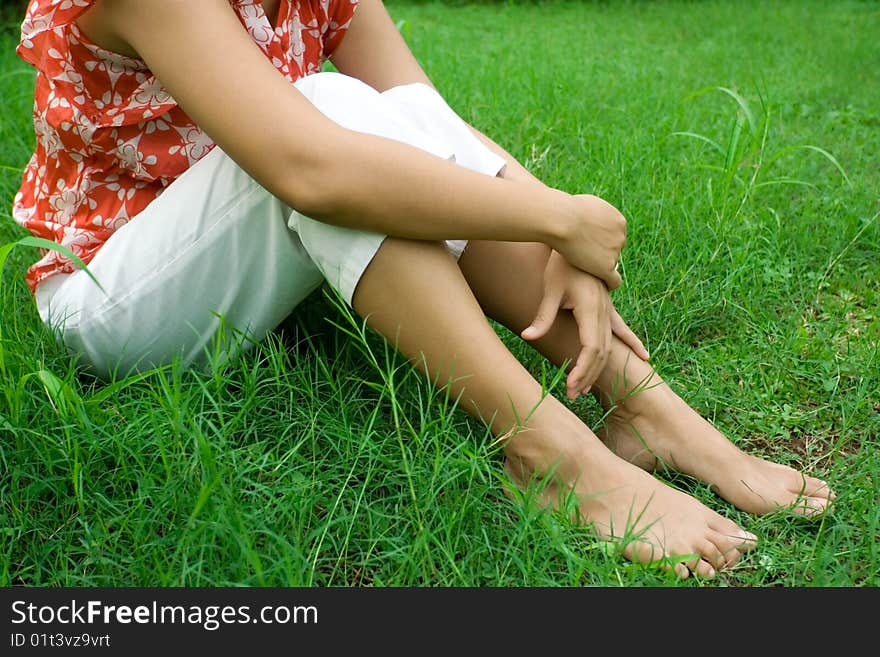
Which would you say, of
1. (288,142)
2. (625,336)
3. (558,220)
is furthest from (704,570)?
(288,142)

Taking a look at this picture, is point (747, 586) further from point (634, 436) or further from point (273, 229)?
point (273, 229)

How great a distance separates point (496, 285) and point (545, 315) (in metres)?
0.13

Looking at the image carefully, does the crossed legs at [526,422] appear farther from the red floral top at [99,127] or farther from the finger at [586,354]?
the red floral top at [99,127]

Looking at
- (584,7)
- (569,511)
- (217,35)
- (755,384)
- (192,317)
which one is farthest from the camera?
(584,7)

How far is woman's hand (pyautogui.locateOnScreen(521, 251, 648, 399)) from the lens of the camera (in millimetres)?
1371

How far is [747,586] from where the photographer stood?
1254 millimetres

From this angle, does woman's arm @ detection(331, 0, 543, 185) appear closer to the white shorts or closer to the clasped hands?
the white shorts

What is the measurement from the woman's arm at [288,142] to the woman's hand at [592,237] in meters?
0.11

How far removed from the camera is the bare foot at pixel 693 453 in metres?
1.39

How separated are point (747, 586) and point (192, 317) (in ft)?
3.00

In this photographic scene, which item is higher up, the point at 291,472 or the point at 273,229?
the point at 273,229

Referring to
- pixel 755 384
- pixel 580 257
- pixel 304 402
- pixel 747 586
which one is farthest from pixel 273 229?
pixel 755 384

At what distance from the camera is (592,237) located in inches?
53.1

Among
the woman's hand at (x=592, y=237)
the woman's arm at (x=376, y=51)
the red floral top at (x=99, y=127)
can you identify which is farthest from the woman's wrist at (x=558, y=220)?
the red floral top at (x=99, y=127)
